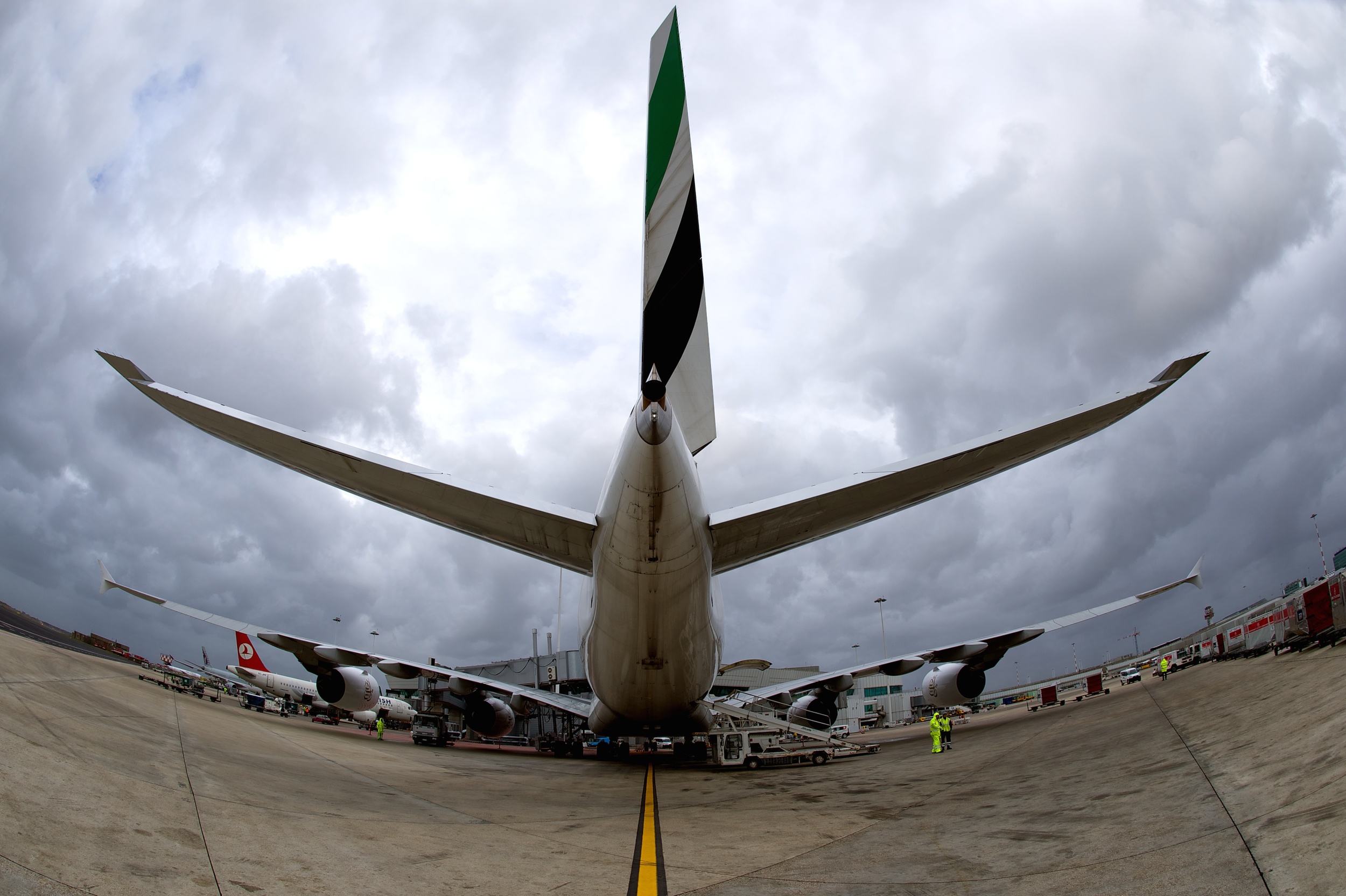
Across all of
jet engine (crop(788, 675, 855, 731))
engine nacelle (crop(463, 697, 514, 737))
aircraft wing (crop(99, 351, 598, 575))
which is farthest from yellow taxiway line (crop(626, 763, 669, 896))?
Result: engine nacelle (crop(463, 697, 514, 737))

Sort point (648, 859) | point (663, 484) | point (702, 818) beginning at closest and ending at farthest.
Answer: point (648, 859) → point (663, 484) → point (702, 818)

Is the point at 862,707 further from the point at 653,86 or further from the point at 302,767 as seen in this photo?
the point at 653,86

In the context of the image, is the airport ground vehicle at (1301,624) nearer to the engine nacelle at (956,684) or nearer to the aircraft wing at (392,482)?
the engine nacelle at (956,684)

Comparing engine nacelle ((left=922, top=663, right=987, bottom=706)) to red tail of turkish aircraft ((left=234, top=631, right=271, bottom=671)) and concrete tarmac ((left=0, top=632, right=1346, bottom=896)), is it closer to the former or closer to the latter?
concrete tarmac ((left=0, top=632, right=1346, bottom=896))

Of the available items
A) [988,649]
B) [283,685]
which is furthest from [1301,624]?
[283,685]

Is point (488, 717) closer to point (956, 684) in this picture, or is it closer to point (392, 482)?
point (956, 684)

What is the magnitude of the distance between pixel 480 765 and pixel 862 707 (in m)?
56.4

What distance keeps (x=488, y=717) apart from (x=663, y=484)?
16748 mm

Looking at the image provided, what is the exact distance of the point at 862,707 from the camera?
2496 inches

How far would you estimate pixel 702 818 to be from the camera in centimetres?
744

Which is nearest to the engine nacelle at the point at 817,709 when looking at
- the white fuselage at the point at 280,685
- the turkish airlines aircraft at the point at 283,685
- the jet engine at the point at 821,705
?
the jet engine at the point at 821,705

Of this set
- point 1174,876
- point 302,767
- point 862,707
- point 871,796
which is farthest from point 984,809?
point 862,707

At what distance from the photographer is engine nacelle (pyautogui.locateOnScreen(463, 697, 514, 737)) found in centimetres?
1978

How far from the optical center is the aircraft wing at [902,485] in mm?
6430
